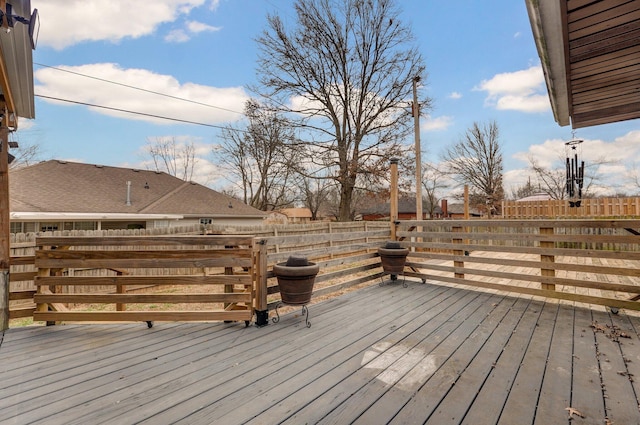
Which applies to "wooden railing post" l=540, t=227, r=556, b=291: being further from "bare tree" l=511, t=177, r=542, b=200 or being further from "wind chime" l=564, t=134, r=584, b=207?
"bare tree" l=511, t=177, r=542, b=200

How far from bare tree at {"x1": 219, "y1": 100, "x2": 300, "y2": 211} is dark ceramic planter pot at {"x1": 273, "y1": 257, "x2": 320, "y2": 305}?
1066 centimetres

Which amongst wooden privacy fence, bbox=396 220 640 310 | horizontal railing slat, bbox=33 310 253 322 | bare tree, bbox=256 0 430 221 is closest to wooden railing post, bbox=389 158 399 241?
wooden privacy fence, bbox=396 220 640 310

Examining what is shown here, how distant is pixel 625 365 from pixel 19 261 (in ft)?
20.3

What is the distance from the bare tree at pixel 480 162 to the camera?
22.7 meters

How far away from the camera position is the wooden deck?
1829 millimetres

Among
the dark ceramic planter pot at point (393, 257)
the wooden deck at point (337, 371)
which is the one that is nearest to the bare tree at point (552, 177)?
the dark ceramic planter pot at point (393, 257)

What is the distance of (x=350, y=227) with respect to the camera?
514 inches

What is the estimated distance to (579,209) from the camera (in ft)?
36.3

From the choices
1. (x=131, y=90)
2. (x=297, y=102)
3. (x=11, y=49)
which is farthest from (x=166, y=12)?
(x=11, y=49)

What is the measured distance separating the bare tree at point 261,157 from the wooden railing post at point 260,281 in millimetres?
10548

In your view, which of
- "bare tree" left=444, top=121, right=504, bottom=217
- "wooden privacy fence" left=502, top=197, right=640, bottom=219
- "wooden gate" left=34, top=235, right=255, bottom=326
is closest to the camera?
"wooden gate" left=34, top=235, right=255, bottom=326

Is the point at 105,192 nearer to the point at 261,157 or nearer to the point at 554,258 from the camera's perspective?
the point at 261,157

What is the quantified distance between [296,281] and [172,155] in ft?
77.1

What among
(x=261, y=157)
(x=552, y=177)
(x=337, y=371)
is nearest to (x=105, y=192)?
(x=261, y=157)
